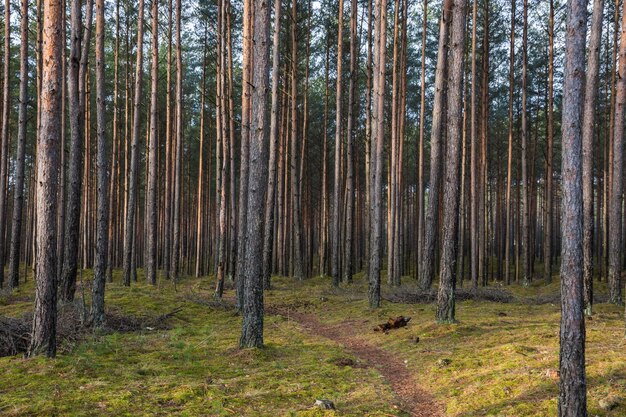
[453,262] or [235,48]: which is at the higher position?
[235,48]

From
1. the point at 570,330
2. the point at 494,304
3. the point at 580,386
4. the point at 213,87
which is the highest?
the point at 213,87

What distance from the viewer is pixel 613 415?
4.83 meters

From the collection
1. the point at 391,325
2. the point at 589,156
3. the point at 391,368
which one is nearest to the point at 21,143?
the point at 391,325

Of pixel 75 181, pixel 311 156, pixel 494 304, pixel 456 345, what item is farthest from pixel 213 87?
pixel 456 345

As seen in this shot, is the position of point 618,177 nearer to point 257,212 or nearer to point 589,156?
point 589,156

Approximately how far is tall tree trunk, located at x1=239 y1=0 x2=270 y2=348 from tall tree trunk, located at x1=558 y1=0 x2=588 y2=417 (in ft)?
16.0

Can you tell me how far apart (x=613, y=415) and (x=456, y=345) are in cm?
367

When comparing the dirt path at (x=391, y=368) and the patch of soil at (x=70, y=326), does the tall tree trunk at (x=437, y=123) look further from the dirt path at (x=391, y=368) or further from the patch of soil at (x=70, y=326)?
the patch of soil at (x=70, y=326)

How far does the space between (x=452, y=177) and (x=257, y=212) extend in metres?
4.10

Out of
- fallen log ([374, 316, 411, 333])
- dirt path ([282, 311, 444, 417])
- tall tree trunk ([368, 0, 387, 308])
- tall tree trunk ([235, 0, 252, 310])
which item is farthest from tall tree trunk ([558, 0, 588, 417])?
tall tree trunk ([235, 0, 252, 310])

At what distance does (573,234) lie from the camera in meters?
4.58

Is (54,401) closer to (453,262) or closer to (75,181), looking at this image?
(75,181)

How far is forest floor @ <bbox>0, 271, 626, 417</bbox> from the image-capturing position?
5.37m

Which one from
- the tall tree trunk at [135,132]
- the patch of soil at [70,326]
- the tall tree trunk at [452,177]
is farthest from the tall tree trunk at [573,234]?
the tall tree trunk at [135,132]
